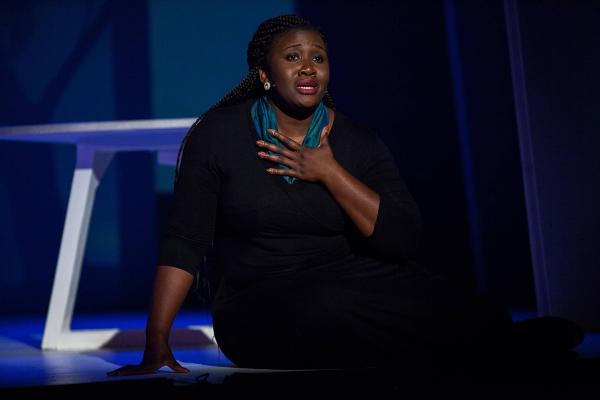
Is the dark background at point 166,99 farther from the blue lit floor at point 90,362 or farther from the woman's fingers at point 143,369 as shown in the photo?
the woman's fingers at point 143,369

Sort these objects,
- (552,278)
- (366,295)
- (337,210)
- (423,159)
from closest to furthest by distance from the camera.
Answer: (366,295) < (337,210) < (552,278) < (423,159)

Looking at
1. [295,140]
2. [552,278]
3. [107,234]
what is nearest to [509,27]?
[552,278]

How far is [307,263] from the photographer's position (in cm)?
233

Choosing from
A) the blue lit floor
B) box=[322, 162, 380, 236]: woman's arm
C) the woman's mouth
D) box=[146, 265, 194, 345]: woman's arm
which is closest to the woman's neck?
the woman's mouth

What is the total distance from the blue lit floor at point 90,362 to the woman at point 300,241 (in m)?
0.11

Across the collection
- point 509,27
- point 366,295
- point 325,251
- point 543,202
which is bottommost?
point 366,295

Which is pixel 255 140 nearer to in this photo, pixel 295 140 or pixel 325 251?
pixel 295 140

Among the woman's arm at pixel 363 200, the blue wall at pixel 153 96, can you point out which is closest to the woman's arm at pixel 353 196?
the woman's arm at pixel 363 200

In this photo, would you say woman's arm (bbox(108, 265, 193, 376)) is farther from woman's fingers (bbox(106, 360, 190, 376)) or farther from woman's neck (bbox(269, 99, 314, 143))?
woman's neck (bbox(269, 99, 314, 143))

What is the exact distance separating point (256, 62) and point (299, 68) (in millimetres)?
222

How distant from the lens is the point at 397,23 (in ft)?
18.4

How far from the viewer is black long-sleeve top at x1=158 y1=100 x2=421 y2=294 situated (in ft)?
7.48

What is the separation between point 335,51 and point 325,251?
3.40 metres

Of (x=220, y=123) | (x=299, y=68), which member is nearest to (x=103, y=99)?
(x=220, y=123)
